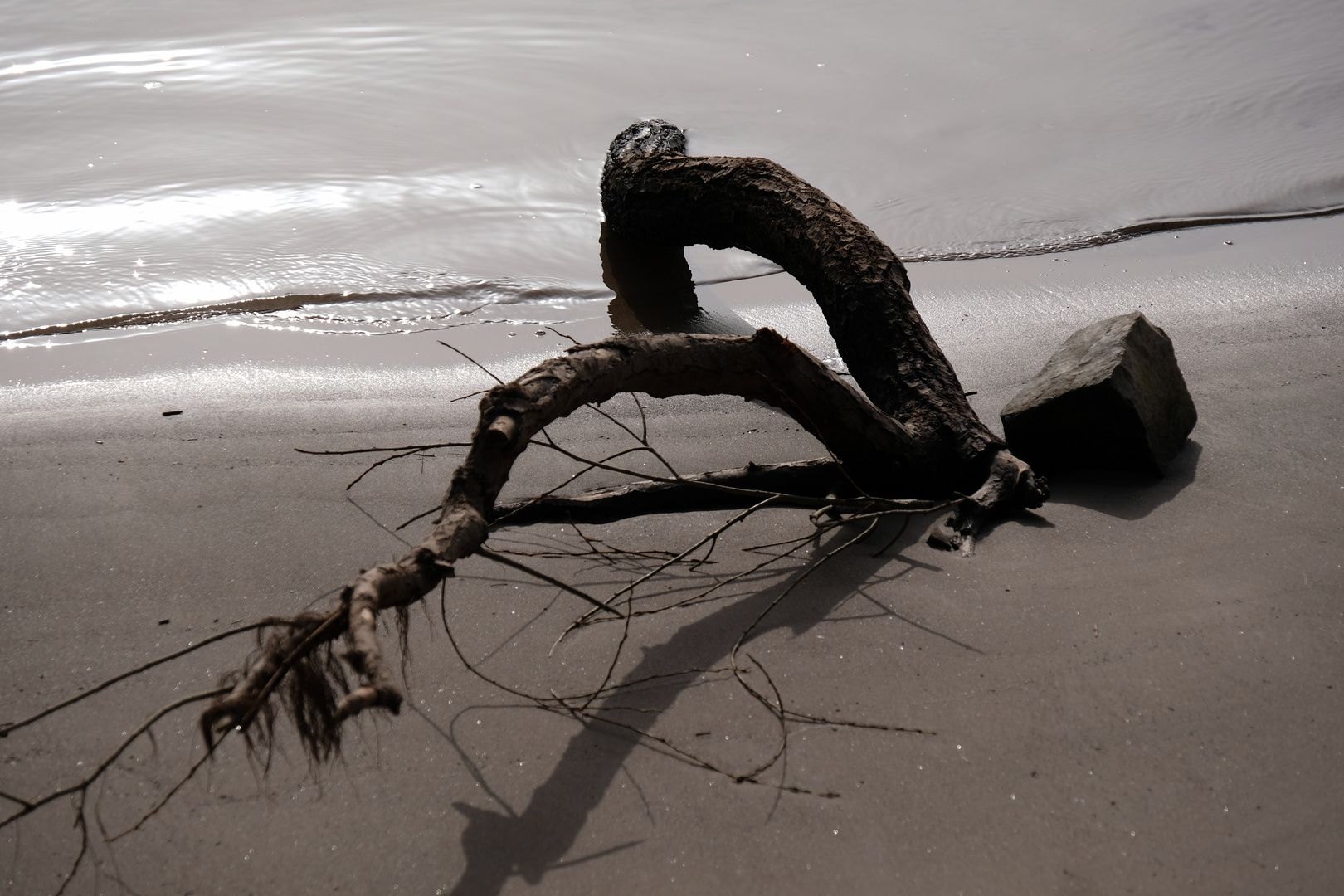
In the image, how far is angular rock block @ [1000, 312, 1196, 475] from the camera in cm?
280

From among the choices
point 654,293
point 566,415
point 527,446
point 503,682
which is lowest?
point 654,293

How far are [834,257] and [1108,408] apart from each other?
101 centimetres

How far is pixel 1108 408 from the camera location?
2795 millimetres

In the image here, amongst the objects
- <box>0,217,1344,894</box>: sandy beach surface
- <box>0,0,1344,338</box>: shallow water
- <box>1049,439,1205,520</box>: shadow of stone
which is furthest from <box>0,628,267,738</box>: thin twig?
<box>0,0,1344,338</box>: shallow water

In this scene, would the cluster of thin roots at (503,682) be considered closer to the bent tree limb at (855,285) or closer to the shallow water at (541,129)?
the bent tree limb at (855,285)

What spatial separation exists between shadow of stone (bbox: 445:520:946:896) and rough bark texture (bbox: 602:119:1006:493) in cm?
42

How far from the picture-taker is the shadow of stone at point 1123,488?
8.98ft

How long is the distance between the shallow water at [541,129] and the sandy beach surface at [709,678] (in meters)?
1.61

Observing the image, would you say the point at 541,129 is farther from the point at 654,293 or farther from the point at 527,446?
the point at 527,446

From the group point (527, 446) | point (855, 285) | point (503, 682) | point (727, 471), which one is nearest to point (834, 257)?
point (855, 285)

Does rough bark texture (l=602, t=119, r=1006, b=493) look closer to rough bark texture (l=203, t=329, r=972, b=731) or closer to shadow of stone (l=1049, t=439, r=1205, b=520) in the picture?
rough bark texture (l=203, t=329, r=972, b=731)

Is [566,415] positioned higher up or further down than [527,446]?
higher up

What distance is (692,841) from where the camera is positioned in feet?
5.65

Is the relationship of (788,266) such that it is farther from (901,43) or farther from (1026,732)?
(901,43)
